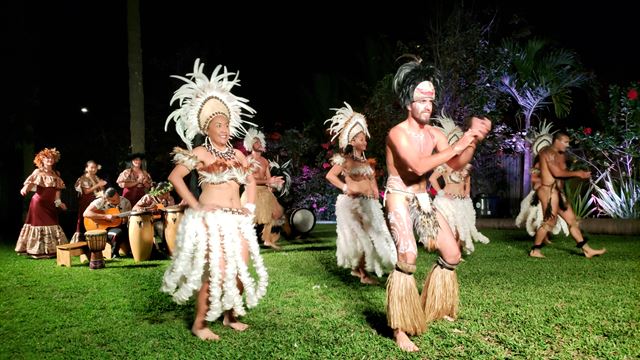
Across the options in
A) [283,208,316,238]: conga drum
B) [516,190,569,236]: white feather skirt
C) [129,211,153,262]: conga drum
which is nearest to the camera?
[129,211,153,262]: conga drum

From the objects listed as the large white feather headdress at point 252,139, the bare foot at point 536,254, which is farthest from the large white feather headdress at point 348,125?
the bare foot at point 536,254

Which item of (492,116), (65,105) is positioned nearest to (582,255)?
(492,116)

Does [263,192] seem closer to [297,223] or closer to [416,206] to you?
[297,223]

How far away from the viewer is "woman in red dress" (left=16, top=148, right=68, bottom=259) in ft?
30.2

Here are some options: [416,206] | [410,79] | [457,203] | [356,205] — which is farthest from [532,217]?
[410,79]

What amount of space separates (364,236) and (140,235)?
12.8 ft

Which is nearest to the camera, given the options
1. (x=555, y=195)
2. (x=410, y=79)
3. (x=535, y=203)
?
(x=410, y=79)

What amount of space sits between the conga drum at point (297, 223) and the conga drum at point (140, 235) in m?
3.22

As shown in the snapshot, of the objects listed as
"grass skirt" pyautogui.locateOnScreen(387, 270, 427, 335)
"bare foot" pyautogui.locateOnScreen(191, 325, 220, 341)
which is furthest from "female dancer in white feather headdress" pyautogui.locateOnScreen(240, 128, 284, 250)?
"grass skirt" pyautogui.locateOnScreen(387, 270, 427, 335)

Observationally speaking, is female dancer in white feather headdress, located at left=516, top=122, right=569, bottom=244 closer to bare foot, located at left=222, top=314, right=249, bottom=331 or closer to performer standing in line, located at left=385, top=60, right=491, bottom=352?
performer standing in line, located at left=385, top=60, right=491, bottom=352

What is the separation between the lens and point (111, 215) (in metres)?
8.49

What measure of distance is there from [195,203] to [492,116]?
10.7 meters

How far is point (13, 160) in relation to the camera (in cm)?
1900

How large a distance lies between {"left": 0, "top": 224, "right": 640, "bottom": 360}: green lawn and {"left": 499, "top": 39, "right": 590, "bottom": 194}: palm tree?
7423mm
